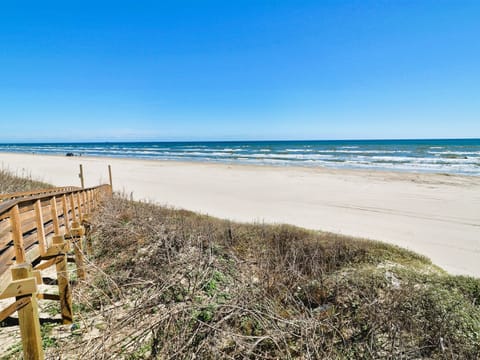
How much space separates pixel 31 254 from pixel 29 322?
6.43 ft

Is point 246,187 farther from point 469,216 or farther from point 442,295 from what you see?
point 442,295

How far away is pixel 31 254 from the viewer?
3.64 meters

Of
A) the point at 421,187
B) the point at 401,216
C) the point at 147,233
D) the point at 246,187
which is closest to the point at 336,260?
the point at 147,233

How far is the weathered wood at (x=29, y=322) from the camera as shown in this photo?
2061mm

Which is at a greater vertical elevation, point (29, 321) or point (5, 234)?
point (5, 234)

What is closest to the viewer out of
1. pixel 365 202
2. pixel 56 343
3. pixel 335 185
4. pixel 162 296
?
pixel 56 343

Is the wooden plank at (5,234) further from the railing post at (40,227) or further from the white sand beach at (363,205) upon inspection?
the white sand beach at (363,205)

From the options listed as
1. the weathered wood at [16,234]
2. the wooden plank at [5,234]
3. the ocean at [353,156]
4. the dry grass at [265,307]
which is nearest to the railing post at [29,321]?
the dry grass at [265,307]

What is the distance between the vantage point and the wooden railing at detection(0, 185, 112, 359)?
2.09 metres

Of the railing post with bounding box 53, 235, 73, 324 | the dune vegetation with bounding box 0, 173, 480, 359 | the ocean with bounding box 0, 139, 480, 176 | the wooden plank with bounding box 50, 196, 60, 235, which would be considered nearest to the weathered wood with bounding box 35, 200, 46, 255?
the wooden plank with bounding box 50, 196, 60, 235

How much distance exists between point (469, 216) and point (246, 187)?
448 inches

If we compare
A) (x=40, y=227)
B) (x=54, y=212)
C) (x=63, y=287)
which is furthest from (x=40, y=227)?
(x=63, y=287)

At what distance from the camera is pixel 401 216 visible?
1009 centimetres

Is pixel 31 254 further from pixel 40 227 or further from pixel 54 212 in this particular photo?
pixel 54 212
